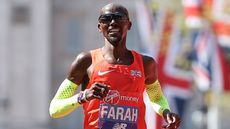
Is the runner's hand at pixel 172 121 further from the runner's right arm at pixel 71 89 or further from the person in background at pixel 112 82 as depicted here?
the runner's right arm at pixel 71 89

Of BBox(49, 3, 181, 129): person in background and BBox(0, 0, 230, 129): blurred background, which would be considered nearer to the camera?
BBox(49, 3, 181, 129): person in background

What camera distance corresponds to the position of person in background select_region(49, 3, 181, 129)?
23.6 ft

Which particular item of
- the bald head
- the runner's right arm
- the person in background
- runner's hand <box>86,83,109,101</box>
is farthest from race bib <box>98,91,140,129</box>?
the bald head

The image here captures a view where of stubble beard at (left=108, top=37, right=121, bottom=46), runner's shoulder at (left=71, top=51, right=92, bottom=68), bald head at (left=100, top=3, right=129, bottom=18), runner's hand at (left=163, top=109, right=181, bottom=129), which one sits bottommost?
runner's hand at (left=163, top=109, right=181, bottom=129)

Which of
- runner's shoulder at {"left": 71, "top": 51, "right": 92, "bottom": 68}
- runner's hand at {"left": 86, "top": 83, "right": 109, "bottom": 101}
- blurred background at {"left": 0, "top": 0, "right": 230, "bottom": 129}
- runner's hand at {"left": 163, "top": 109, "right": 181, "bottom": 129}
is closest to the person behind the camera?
runner's hand at {"left": 86, "top": 83, "right": 109, "bottom": 101}

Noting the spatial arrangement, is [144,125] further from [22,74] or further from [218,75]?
[22,74]

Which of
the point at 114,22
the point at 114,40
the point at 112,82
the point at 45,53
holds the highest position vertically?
the point at 114,22

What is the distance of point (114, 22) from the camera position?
720cm

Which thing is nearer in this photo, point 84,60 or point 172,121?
point 172,121

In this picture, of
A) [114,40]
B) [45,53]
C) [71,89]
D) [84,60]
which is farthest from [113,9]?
[45,53]

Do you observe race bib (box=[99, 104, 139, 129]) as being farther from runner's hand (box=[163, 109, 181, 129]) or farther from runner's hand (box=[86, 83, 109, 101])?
runner's hand (box=[86, 83, 109, 101])

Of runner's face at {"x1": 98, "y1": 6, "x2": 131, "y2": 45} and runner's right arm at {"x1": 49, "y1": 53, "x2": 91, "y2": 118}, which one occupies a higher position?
runner's face at {"x1": 98, "y1": 6, "x2": 131, "y2": 45}

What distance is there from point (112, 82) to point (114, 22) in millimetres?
408

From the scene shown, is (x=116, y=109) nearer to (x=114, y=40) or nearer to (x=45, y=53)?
(x=114, y=40)
